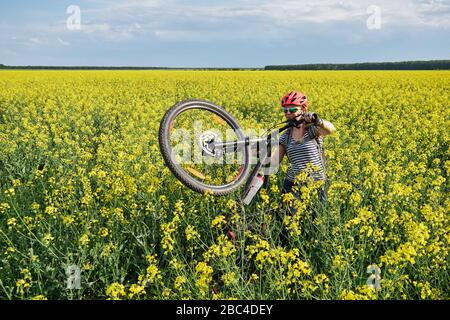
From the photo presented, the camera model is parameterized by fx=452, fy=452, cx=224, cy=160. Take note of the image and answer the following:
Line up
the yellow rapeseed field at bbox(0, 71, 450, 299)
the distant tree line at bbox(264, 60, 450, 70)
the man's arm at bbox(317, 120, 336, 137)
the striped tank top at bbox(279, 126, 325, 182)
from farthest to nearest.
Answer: the distant tree line at bbox(264, 60, 450, 70)
the striped tank top at bbox(279, 126, 325, 182)
the man's arm at bbox(317, 120, 336, 137)
the yellow rapeseed field at bbox(0, 71, 450, 299)

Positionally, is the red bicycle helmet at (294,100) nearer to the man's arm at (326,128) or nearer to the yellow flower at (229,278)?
the man's arm at (326,128)

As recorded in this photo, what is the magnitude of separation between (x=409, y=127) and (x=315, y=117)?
19.5 ft

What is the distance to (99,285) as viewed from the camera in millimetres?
4246

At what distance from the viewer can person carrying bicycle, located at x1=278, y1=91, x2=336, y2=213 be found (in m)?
4.63

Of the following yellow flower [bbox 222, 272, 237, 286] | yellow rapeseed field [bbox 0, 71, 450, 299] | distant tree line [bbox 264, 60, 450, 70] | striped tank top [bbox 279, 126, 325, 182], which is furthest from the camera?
distant tree line [bbox 264, 60, 450, 70]

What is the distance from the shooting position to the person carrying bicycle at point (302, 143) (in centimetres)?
463

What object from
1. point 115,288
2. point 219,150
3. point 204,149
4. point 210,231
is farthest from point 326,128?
point 115,288

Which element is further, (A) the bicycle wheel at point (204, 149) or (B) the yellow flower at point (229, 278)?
(A) the bicycle wheel at point (204, 149)

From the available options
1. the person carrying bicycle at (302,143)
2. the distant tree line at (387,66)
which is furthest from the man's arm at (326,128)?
the distant tree line at (387,66)

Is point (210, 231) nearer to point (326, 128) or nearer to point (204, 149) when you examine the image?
point (204, 149)

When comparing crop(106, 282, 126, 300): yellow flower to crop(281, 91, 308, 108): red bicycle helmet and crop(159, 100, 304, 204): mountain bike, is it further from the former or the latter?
crop(281, 91, 308, 108): red bicycle helmet

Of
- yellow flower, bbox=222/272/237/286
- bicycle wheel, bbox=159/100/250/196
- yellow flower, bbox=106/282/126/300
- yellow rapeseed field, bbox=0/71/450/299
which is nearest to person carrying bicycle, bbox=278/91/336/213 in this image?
yellow rapeseed field, bbox=0/71/450/299
